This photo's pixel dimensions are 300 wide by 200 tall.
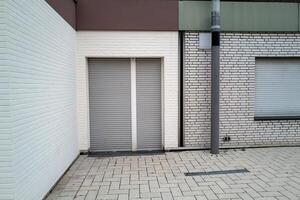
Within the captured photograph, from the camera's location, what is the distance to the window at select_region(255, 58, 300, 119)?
606 cm

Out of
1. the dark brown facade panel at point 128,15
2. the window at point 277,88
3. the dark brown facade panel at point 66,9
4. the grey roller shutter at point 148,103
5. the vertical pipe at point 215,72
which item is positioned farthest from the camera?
the window at point 277,88

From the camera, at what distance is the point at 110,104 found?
5.87 meters

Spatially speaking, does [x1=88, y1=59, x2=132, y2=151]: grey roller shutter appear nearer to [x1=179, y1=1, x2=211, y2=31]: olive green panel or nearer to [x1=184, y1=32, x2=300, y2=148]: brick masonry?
[x1=184, y1=32, x2=300, y2=148]: brick masonry

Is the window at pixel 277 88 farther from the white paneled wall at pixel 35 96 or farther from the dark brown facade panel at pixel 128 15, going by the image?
A: the white paneled wall at pixel 35 96

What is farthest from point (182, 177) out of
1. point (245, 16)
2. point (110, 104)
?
point (245, 16)

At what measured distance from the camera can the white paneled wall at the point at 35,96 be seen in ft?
8.80

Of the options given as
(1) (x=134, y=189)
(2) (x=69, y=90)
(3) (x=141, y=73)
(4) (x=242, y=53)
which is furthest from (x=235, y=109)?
(2) (x=69, y=90)

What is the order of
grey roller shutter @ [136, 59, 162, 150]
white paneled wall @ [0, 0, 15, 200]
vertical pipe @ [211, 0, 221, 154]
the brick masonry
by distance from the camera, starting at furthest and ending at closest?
grey roller shutter @ [136, 59, 162, 150] → the brick masonry → vertical pipe @ [211, 0, 221, 154] → white paneled wall @ [0, 0, 15, 200]

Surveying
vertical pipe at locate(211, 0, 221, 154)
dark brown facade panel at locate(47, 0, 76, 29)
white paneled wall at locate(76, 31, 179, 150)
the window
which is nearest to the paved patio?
vertical pipe at locate(211, 0, 221, 154)

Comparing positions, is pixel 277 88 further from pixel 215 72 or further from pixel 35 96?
pixel 35 96

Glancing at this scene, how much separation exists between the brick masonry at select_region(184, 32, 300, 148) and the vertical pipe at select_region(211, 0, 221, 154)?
38 cm

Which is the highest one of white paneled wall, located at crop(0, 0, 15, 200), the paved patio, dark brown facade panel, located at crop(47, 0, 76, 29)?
Result: dark brown facade panel, located at crop(47, 0, 76, 29)

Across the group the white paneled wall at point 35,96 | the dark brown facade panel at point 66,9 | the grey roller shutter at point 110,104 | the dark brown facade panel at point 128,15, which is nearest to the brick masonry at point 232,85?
the dark brown facade panel at point 128,15

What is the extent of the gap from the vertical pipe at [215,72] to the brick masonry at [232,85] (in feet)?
1.25
